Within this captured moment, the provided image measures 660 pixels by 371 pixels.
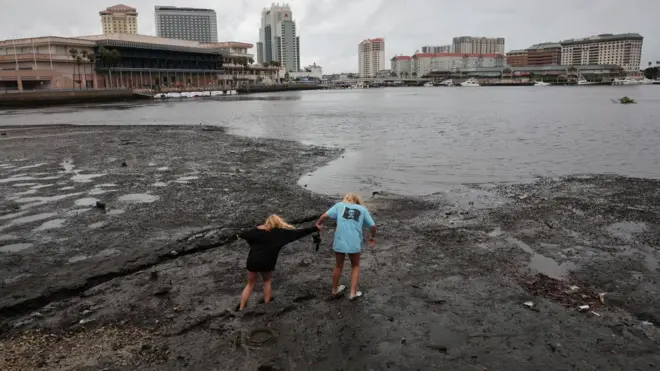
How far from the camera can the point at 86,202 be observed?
49.4 feet

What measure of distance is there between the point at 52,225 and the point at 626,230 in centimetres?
1433

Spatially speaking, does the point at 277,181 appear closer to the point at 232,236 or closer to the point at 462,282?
the point at 232,236

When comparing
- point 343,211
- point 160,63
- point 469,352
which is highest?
point 160,63

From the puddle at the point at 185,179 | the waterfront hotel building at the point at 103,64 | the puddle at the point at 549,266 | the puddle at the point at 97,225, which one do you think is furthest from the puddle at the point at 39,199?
the waterfront hotel building at the point at 103,64

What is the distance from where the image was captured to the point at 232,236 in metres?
11.7

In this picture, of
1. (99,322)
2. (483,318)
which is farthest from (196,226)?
(483,318)

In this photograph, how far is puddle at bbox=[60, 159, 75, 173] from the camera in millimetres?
20594

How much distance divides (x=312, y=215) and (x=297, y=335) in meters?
6.62

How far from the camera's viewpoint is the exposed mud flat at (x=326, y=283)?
6.65 m

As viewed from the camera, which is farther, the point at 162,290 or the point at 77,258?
the point at 77,258

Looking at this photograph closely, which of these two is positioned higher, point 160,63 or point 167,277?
point 160,63

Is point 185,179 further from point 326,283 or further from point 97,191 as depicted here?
point 326,283

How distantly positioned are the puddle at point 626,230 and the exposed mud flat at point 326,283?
78mm

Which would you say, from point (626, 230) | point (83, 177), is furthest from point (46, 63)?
point (626, 230)
